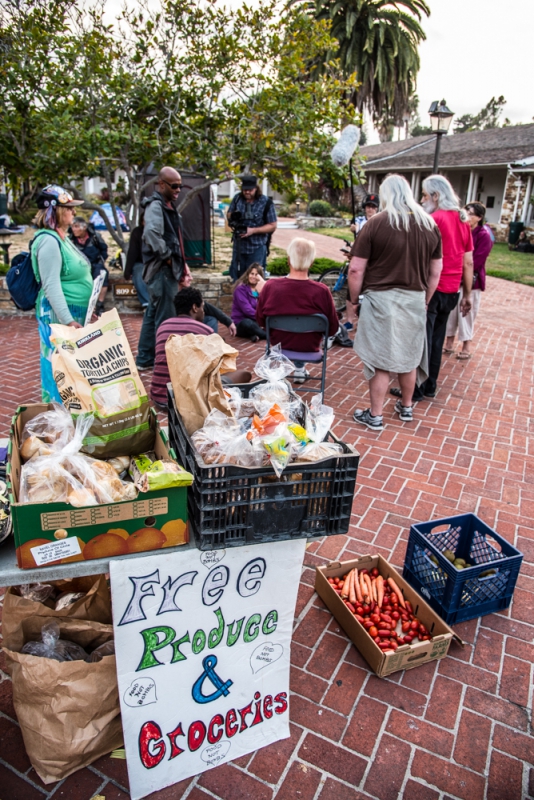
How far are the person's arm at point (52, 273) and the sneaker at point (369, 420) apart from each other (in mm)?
2679

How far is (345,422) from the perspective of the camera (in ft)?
16.4

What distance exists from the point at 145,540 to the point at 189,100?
8086 millimetres

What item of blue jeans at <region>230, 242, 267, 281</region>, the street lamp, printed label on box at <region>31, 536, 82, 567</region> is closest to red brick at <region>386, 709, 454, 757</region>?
printed label on box at <region>31, 536, 82, 567</region>

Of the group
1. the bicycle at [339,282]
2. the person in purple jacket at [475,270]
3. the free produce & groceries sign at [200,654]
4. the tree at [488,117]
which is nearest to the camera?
the free produce & groceries sign at [200,654]

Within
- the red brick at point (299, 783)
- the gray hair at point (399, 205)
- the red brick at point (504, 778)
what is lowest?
the red brick at point (504, 778)

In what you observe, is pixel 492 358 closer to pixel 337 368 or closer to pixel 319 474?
pixel 337 368

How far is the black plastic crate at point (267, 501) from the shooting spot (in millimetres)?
1647

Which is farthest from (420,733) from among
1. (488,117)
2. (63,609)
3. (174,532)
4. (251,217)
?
(488,117)

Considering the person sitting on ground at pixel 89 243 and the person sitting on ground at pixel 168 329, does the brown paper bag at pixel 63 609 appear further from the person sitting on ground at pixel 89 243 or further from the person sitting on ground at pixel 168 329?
the person sitting on ground at pixel 89 243

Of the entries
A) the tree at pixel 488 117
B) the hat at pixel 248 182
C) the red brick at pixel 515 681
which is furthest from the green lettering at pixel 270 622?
the tree at pixel 488 117

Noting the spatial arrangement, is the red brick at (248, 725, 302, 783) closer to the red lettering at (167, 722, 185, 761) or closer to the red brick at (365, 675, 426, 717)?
the red lettering at (167, 722, 185, 761)

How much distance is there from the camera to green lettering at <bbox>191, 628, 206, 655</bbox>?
6.14 feet

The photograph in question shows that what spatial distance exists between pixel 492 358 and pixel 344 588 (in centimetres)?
531

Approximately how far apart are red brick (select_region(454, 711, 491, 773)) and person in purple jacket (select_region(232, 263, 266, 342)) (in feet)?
17.1
